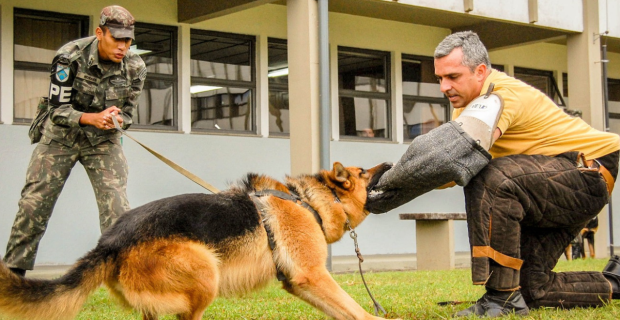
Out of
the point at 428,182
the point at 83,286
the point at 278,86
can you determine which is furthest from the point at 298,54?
the point at 83,286

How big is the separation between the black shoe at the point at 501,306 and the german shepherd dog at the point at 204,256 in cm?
78

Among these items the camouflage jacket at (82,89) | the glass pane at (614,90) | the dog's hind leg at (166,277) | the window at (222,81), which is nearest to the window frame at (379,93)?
the window at (222,81)

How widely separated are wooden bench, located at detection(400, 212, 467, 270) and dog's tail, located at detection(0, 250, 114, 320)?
659 centimetres

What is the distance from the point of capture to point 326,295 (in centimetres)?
411

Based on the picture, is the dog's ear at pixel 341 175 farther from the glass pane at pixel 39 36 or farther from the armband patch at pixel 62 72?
the glass pane at pixel 39 36

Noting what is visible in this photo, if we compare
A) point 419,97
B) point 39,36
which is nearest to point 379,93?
point 419,97

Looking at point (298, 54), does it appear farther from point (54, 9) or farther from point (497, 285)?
point (497, 285)

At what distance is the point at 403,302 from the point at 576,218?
5.05ft

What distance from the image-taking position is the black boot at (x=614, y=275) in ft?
16.0

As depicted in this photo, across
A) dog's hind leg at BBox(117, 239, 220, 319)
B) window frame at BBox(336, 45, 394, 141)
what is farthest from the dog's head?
window frame at BBox(336, 45, 394, 141)

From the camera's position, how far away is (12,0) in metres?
9.69

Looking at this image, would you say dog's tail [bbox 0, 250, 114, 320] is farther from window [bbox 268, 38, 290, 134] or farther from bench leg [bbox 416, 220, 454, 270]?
window [bbox 268, 38, 290, 134]

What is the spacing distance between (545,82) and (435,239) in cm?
666

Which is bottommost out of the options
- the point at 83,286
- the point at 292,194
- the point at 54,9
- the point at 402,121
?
the point at 83,286
